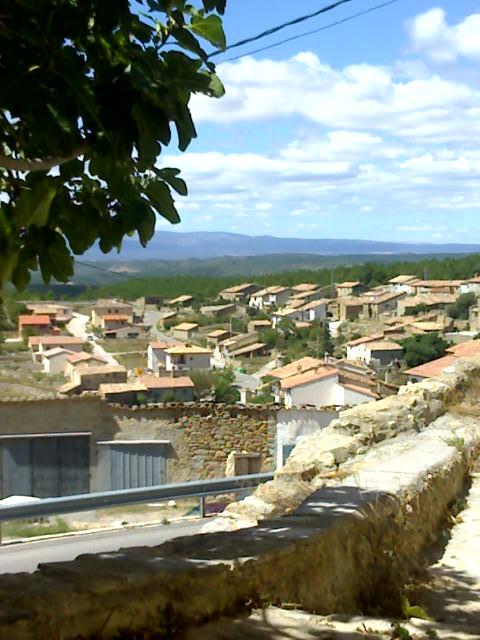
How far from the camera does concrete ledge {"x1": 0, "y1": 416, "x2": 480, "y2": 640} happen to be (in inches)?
112

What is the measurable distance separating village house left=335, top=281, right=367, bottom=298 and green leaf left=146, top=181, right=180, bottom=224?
116 meters

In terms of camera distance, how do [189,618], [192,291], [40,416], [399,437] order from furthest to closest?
[192,291]
[40,416]
[399,437]
[189,618]

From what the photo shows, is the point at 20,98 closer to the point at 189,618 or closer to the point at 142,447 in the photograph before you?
the point at 189,618

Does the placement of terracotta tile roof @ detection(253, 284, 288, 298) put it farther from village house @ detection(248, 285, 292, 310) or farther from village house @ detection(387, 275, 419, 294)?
village house @ detection(387, 275, 419, 294)

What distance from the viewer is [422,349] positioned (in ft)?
179

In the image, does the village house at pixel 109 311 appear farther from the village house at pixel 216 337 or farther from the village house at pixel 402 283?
the village house at pixel 402 283

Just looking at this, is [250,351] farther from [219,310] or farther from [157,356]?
[219,310]

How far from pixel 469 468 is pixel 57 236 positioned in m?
4.81

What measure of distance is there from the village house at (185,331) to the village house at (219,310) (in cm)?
1253

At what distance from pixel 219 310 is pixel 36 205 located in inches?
3976

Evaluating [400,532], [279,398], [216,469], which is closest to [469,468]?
[400,532]

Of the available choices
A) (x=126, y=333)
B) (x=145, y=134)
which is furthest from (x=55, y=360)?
(x=145, y=134)

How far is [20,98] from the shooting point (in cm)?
267

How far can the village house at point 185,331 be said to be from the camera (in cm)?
8450
